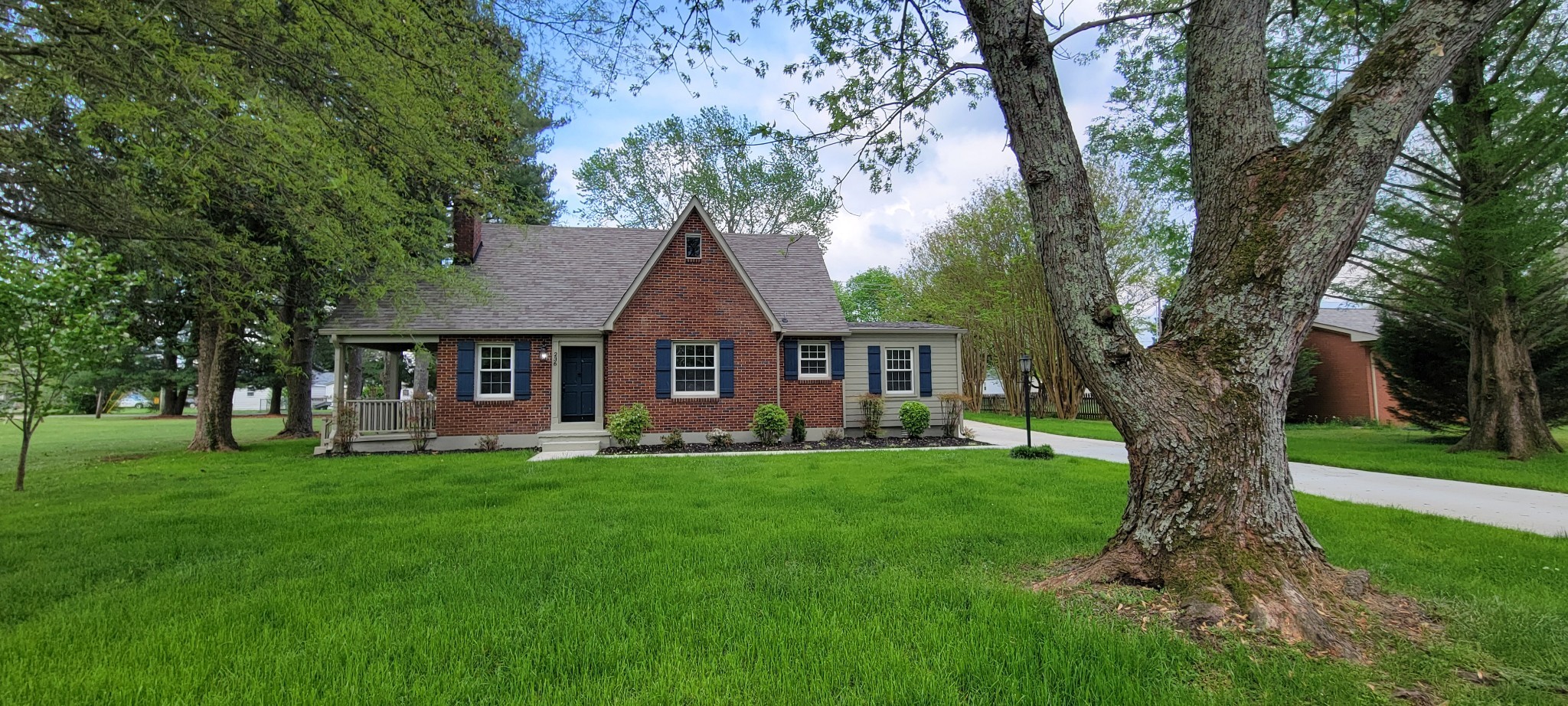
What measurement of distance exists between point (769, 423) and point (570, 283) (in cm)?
622

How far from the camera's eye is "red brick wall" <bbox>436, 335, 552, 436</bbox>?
1301cm

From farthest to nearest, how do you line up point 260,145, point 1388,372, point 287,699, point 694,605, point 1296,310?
point 1388,372
point 260,145
point 694,605
point 1296,310
point 287,699

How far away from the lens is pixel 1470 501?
675 centimetres

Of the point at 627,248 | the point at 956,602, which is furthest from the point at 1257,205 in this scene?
the point at 627,248

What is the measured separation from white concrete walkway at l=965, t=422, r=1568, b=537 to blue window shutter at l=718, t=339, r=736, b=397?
7.66 metres

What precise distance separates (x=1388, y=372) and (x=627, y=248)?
1966cm

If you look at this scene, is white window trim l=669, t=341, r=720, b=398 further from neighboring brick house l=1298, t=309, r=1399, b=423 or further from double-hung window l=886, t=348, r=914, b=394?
neighboring brick house l=1298, t=309, r=1399, b=423

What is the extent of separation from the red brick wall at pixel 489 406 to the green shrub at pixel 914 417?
792 centimetres

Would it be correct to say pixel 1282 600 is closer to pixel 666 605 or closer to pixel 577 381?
pixel 666 605

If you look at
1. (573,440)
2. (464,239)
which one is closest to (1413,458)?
(573,440)

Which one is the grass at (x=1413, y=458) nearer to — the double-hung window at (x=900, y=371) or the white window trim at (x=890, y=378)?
the white window trim at (x=890, y=378)

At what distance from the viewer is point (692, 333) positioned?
13.4 meters

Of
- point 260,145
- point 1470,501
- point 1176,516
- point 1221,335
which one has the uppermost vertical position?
point 260,145

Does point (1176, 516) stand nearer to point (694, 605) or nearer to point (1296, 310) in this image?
point (1296, 310)
